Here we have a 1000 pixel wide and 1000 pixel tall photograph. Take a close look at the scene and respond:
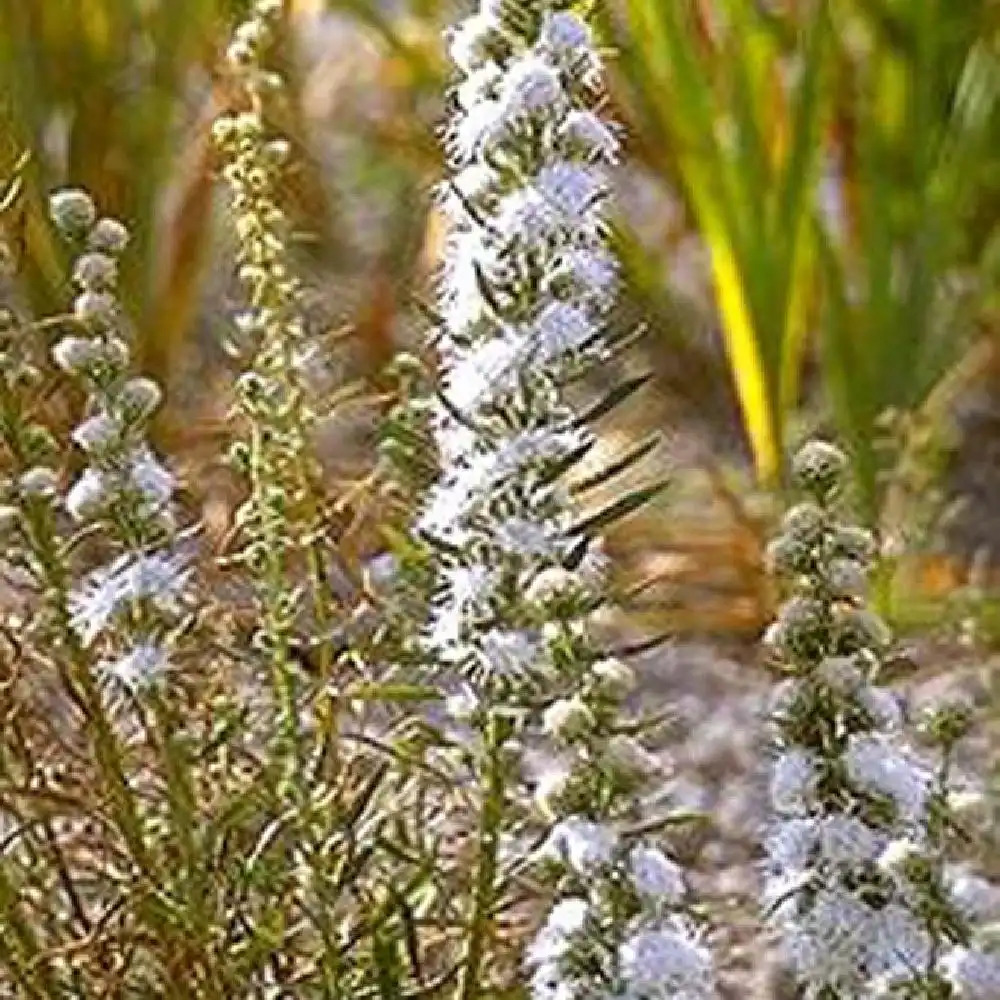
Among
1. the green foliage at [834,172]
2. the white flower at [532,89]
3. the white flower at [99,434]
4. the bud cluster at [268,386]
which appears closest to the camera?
the white flower at [532,89]

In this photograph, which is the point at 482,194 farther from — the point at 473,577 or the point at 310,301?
the point at 310,301

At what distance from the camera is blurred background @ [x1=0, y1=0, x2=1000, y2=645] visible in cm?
309

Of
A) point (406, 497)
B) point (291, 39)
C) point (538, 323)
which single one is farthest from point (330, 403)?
point (291, 39)

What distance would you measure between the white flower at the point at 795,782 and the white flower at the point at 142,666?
0.34 metres

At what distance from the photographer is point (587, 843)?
1578mm

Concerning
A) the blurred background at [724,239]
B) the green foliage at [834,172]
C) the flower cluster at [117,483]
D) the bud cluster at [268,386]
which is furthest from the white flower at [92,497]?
the green foliage at [834,172]

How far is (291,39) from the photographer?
12.0 feet

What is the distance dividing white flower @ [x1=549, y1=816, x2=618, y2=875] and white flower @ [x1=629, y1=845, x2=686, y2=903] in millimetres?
23

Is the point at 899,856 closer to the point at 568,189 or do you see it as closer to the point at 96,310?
the point at 568,189

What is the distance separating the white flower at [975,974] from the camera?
154 cm

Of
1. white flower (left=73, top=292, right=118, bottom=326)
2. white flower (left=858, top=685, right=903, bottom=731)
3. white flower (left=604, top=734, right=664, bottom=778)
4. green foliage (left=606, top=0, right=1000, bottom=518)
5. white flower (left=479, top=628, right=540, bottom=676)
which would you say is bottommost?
white flower (left=604, top=734, right=664, bottom=778)

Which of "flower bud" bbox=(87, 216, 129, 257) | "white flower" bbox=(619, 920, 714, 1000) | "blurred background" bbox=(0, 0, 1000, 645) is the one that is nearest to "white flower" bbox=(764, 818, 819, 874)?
"white flower" bbox=(619, 920, 714, 1000)

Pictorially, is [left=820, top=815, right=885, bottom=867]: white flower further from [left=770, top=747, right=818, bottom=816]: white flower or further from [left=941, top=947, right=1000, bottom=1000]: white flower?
[left=941, top=947, right=1000, bottom=1000]: white flower

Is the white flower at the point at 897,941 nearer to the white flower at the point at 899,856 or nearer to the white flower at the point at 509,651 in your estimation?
the white flower at the point at 899,856
